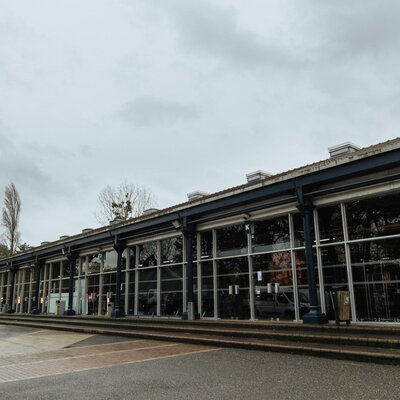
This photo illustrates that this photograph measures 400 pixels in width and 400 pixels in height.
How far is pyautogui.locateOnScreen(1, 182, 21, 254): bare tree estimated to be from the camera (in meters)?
42.7

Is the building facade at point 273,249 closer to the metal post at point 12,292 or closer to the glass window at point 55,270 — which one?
the glass window at point 55,270

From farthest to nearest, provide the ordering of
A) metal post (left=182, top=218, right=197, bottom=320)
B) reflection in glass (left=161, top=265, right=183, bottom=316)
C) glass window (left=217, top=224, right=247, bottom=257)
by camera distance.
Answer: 1. reflection in glass (left=161, top=265, right=183, bottom=316)
2. metal post (left=182, top=218, right=197, bottom=320)
3. glass window (left=217, top=224, right=247, bottom=257)

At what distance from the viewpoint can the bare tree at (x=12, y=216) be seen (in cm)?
4272

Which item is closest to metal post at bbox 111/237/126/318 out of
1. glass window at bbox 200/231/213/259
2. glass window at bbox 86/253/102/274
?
glass window at bbox 86/253/102/274

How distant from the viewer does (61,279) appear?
2466 cm

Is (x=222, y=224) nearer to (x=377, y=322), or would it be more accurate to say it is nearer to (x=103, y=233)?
(x=377, y=322)

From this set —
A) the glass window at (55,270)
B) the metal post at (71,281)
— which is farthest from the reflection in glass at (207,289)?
the glass window at (55,270)

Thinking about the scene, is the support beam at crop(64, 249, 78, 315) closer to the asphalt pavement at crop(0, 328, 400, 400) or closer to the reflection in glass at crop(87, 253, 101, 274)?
the reflection in glass at crop(87, 253, 101, 274)

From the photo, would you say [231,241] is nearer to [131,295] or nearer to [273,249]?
[273,249]

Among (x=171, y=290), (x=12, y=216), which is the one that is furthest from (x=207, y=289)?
(x=12, y=216)

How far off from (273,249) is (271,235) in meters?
0.45

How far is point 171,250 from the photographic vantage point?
1733cm

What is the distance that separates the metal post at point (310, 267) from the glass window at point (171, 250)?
252 inches

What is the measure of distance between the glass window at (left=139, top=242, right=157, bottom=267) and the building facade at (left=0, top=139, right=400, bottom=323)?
0.15 feet
